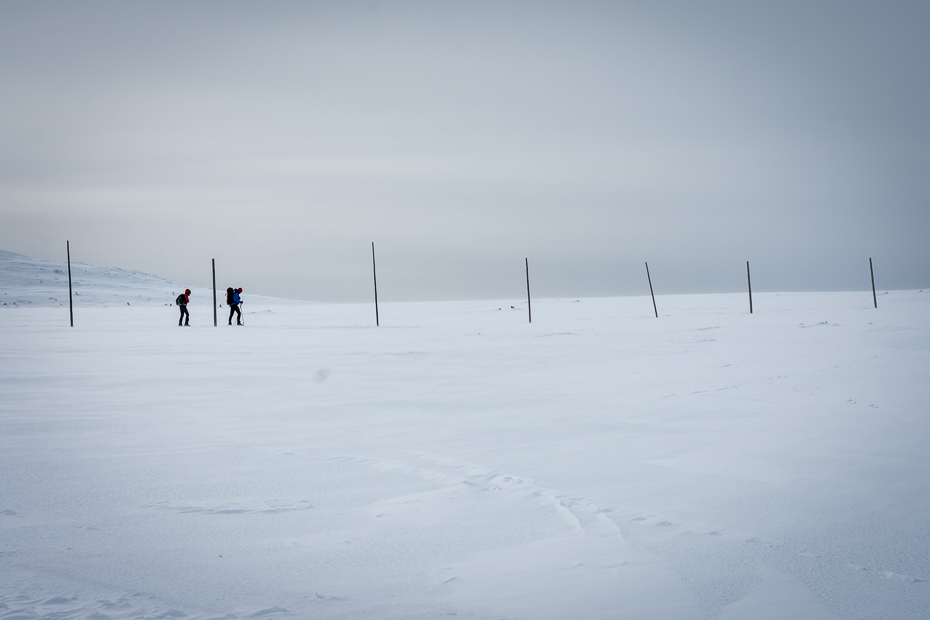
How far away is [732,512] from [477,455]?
2.03 m

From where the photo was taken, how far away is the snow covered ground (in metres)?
2.73

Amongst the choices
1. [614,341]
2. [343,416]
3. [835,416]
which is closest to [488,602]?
[343,416]

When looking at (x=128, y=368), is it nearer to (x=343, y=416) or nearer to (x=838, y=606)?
(x=343, y=416)

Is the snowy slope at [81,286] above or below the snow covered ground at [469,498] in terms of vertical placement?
above

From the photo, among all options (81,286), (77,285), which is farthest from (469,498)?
(77,285)

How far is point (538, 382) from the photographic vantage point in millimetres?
9656

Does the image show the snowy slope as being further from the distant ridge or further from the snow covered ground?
the snow covered ground

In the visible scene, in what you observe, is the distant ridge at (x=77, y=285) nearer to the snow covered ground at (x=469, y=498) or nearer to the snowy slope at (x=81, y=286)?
the snowy slope at (x=81, y=286)

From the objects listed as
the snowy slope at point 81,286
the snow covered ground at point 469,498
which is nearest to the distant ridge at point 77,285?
the snowy slope at point 81,286

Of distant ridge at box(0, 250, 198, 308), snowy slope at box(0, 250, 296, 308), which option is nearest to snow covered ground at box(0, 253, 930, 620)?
distant ridge at box(0, 250, 198, 308)

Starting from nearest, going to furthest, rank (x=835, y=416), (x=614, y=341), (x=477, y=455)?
(x=477, y=455) → (x=835, y=416) → (x=614, y=341)

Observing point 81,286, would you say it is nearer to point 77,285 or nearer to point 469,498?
point 77,285

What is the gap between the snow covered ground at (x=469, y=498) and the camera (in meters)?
2.73

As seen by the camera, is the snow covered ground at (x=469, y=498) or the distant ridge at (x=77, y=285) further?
the distant ridge at (x=77, y=285)
